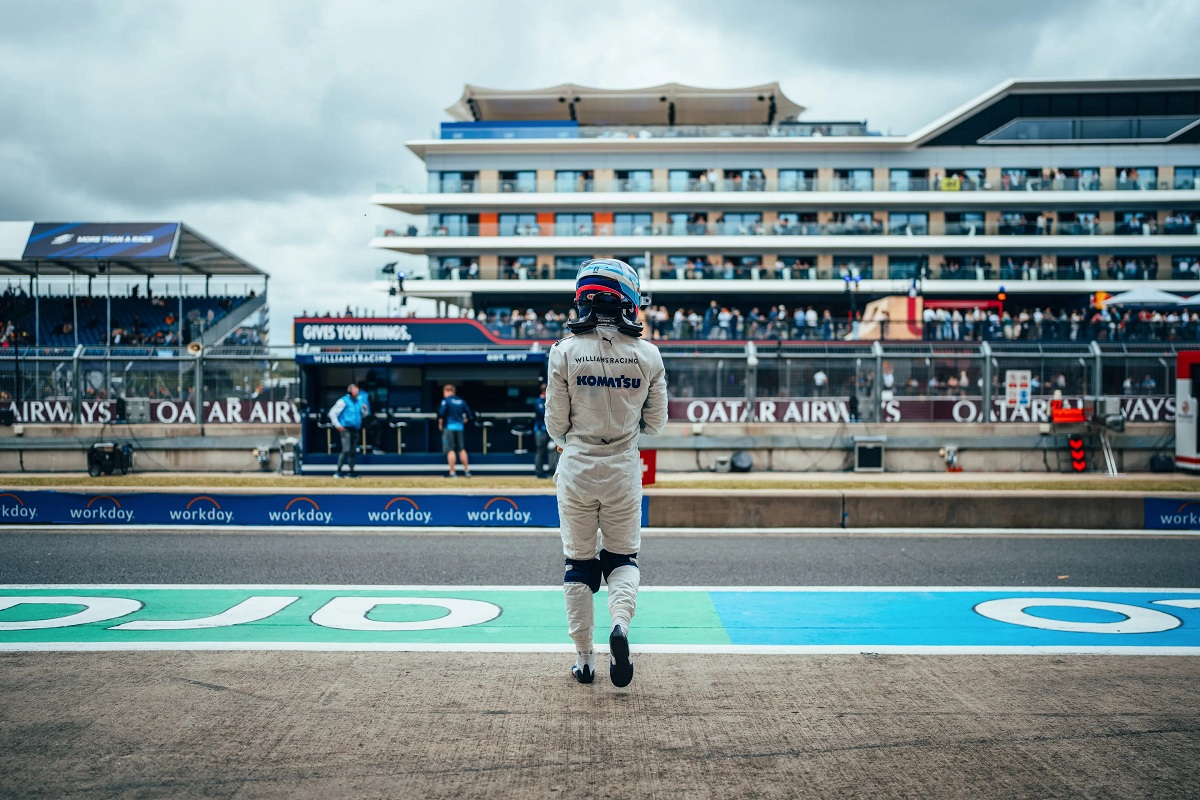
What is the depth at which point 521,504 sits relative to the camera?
1066 cm

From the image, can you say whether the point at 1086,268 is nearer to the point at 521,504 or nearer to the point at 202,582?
the point at 521,504

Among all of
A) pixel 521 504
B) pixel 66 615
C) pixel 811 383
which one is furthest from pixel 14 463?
pixel 811 383

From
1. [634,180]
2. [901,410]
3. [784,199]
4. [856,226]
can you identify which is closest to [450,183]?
[634,180]

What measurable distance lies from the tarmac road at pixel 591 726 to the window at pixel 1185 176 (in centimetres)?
5914

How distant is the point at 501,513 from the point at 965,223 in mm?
48704

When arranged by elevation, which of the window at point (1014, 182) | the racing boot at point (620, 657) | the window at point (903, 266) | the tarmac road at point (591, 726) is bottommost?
the tarmac road at point (591, 726)

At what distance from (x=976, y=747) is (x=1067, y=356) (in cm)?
1720

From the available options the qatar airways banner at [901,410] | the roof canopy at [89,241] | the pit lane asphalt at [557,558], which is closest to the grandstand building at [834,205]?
the roof canopy at [89,241]

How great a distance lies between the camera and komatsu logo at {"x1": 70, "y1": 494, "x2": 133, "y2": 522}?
10.6 metres

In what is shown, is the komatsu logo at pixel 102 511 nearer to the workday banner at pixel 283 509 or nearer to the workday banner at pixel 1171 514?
the workday banner at pixel 283 509

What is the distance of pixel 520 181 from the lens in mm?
52281

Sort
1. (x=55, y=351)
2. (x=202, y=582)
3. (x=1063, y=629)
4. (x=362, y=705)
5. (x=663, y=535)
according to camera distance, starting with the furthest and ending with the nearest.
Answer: (x=55, y=351), (x=663, y=535), (x=202, y=582), (x=1063, y=629), (x=362, y=705)

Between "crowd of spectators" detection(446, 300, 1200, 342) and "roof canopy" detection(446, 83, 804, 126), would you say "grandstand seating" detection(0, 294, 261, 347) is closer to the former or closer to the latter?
"crowd of spectators" detection(446, 300, 1200, 342)

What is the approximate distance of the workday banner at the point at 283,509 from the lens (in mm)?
10656
